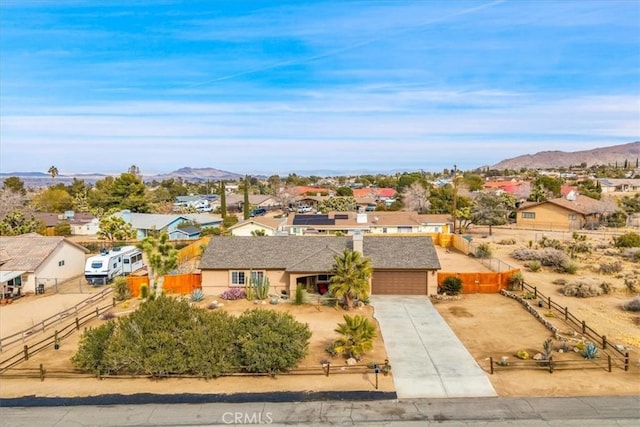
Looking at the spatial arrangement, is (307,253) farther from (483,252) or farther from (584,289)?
(483,252)

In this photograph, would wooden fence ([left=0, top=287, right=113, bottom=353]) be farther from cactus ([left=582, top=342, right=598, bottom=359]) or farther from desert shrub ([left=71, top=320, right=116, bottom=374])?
cactus ([left=582, top=342, right=598, bottom=359])

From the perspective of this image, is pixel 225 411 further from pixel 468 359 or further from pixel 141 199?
pixel 141 199

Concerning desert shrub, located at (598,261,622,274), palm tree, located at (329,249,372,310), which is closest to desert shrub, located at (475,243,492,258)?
desert shrub, located at (598,261,622,274)

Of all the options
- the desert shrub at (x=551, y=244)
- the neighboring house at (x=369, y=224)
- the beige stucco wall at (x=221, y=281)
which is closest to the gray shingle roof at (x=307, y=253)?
the beige stucco wall at (x=221, y=281)

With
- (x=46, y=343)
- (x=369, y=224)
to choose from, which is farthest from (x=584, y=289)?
(x=46, y=343)

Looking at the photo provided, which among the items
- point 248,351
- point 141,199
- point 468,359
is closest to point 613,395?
point 468,359

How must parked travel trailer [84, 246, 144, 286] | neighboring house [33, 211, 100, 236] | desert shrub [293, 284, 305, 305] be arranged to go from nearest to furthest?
desert shrub [293, 284, 305, 305], parked travel trailer [84, 246, 144, 286], neighboring house [33, 211, 100, 236]

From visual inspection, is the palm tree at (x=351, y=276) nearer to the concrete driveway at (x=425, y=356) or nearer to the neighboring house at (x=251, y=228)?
the concrete driveway at (x=425, y=356)
